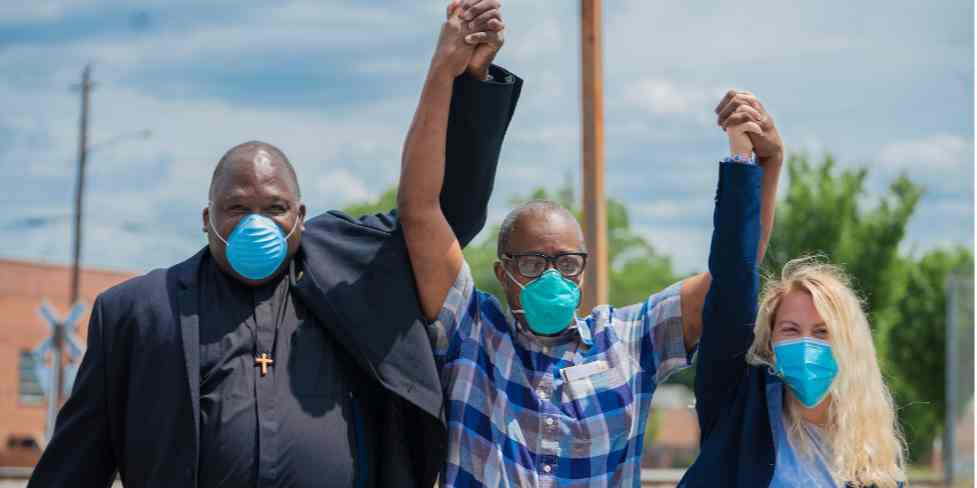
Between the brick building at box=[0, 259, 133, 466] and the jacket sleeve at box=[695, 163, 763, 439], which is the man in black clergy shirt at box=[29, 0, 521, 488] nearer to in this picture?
the jacket sleeve at box=[695, 163, 763, 439]

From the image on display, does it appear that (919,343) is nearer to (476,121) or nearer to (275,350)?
(476,121)

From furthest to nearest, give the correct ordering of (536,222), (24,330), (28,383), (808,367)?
(28,383)
(24,330)
(536,222)
(808,367)

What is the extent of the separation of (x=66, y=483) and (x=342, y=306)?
0.91 metres

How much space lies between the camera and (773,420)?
146 inches

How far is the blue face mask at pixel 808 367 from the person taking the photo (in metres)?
3.63

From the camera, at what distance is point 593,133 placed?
733 centimetres

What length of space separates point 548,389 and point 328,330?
64 centimetres

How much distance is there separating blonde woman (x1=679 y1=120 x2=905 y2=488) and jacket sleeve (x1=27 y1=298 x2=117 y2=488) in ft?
5.34

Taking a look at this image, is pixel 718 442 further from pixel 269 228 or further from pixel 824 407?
pixel 269 228

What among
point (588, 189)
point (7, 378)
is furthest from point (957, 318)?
point (7, 378)

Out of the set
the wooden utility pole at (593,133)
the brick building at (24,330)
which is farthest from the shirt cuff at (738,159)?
the brick building at (24,330)

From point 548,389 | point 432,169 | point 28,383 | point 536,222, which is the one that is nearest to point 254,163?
point 432,169

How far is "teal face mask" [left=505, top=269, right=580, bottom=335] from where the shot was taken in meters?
3.79

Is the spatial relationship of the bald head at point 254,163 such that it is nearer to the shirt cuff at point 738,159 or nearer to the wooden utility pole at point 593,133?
the shirt cuff at point 738,159
